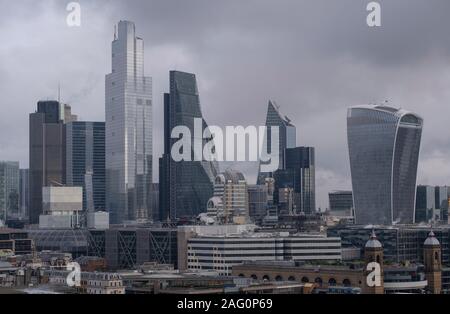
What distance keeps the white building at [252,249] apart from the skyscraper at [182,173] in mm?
1819

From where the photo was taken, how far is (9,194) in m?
39.6

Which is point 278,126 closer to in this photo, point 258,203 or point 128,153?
point 258,203

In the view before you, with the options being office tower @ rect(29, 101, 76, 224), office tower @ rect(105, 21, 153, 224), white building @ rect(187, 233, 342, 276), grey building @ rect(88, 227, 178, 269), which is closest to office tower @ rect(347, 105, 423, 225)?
white building @ rect(187, 233, 342, 276)

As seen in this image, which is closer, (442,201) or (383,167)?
(383,167)

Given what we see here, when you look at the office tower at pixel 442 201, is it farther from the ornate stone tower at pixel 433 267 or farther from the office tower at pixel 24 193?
the office tower at pixel 24 193

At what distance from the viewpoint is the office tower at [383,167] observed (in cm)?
2881

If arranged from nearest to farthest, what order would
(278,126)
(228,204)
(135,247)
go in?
(278,126), (135,247), (228,204)

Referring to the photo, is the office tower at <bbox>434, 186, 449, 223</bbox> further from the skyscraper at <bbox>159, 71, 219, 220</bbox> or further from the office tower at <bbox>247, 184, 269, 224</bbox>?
the skyscraper at <bbox>159, 71, 219, 220</bbox>

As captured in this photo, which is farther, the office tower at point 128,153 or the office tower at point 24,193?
the office tower at point 24,193

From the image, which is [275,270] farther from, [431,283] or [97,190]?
[97,190]

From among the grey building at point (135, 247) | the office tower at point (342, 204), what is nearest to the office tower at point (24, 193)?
the grey building at point (135, 247)

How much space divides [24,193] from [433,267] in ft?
80.2

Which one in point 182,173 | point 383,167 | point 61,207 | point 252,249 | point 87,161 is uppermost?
point 87,161

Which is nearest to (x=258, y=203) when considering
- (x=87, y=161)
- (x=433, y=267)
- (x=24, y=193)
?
(x=24, y=193)
